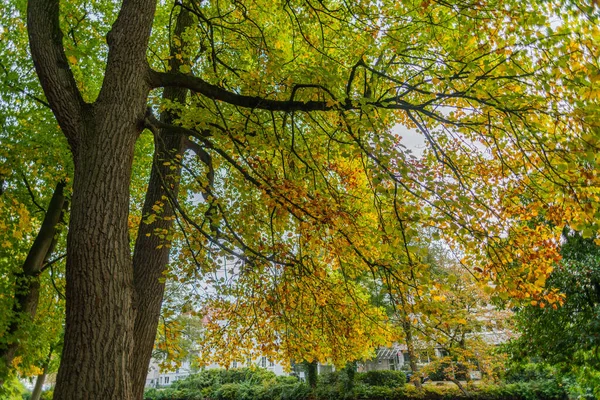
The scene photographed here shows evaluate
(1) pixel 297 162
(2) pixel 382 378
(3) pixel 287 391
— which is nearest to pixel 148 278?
(1) pixel 297 162

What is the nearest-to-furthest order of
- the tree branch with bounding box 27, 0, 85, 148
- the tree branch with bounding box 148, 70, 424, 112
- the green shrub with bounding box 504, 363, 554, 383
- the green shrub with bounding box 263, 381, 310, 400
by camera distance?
the tree branch with bounding box 27, 0, 85, 148 < the tree branch with bounding box 148, 70, 424, 112 < the green shrub with bounding box 504, 363, 554, 383 < the green shrub with bounding box 263, 381, 310, 400

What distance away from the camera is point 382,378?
68.4 ft

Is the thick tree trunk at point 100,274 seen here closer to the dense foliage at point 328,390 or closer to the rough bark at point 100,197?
the rough bark at point 100,197

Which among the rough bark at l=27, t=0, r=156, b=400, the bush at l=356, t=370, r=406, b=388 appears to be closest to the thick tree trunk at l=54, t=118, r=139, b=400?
the rough bark at l=27, t=0, r=156, b=400

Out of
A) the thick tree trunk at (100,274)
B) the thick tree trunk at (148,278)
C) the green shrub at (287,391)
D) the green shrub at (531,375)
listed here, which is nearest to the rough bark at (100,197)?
the thick tree trunk at (100,274)

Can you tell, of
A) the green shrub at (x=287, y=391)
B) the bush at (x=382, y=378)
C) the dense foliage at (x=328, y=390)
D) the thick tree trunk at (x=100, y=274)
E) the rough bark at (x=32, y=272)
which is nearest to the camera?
the thick tree trunk at (x=100, y=274)

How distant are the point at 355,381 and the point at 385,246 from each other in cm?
1957

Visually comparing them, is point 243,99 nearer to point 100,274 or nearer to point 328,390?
point 100,274

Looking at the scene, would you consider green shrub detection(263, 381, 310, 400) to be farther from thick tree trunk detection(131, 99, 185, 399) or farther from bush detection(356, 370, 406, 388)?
thick tree trunk detection(131, 99, 185, 399)

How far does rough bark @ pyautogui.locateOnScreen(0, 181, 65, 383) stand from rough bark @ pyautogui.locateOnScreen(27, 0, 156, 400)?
5417mm

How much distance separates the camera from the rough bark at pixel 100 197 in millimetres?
2955

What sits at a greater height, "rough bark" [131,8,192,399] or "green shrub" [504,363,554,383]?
"rough bark" [131,8,192,399]

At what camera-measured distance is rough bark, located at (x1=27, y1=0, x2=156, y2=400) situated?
2.96 meters

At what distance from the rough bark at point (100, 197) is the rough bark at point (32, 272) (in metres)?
5.42
